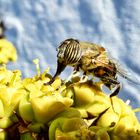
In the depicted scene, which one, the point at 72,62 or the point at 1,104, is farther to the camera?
the point at 72,62

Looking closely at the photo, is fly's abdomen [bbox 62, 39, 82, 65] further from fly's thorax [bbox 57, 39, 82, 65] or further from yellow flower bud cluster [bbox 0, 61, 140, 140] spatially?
yellow flower bud cluster [bbox 0, 61, 140, 140]

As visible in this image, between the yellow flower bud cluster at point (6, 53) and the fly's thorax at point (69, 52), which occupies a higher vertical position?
the fly's thorax at point (69, 52)

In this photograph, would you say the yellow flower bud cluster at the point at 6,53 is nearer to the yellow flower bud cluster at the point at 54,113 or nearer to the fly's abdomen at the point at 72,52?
the fly's abdomen at the point at 72,52

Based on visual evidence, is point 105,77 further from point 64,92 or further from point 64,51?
point 64,92

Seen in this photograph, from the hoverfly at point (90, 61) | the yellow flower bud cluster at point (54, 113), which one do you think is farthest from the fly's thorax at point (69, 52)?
the yellow flower bud cluster at point (54, 113)

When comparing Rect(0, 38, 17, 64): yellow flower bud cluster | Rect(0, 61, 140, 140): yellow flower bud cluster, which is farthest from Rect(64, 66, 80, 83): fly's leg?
Rect(0, 38, 17, 64): yellow flower bud cluster

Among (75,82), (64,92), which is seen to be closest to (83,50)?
(75,82)
